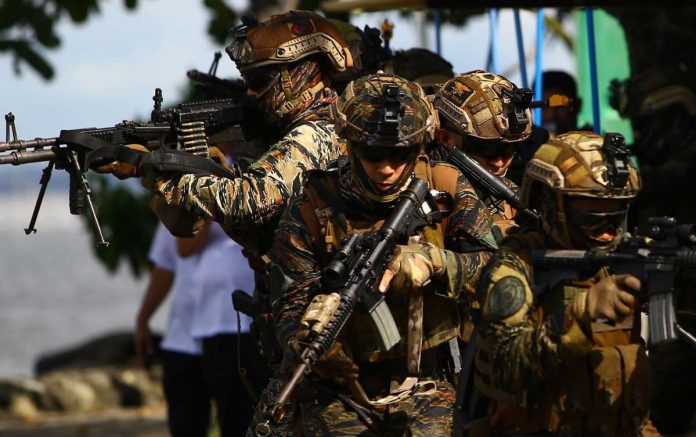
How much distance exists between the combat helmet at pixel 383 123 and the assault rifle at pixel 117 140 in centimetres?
106

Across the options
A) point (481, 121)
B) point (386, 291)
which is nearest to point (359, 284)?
point (386, 291)

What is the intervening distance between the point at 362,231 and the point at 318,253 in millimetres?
177

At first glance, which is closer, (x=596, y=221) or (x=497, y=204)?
(x=596, y=221)

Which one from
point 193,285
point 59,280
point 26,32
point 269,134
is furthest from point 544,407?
point 59,280

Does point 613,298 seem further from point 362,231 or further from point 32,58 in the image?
point 32,58

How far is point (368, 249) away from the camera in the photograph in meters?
5.64

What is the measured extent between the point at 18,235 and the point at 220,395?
93896 millimetres

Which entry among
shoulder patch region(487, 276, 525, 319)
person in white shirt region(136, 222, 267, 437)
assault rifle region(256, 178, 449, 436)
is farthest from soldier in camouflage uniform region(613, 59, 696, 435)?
shoulder patch region(487, 276, 525, 319)

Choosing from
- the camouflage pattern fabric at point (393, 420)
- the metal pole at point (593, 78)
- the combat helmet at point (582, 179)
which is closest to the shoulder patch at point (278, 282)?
the camouflage pattern fabric at point (393, 420)

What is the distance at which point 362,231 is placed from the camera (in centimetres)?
588

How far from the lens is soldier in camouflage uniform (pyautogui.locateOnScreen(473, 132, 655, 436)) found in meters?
5.10

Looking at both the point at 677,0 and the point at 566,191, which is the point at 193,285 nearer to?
the point at 677,0

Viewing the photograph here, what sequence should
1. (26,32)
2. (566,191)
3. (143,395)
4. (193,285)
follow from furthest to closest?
1. (143,395)
2. (26,32)
3. (193,285)
4. (566,191)

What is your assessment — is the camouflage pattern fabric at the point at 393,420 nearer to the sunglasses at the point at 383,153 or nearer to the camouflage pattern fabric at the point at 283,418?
the camouflage pattern fabric at the point at 283,418
